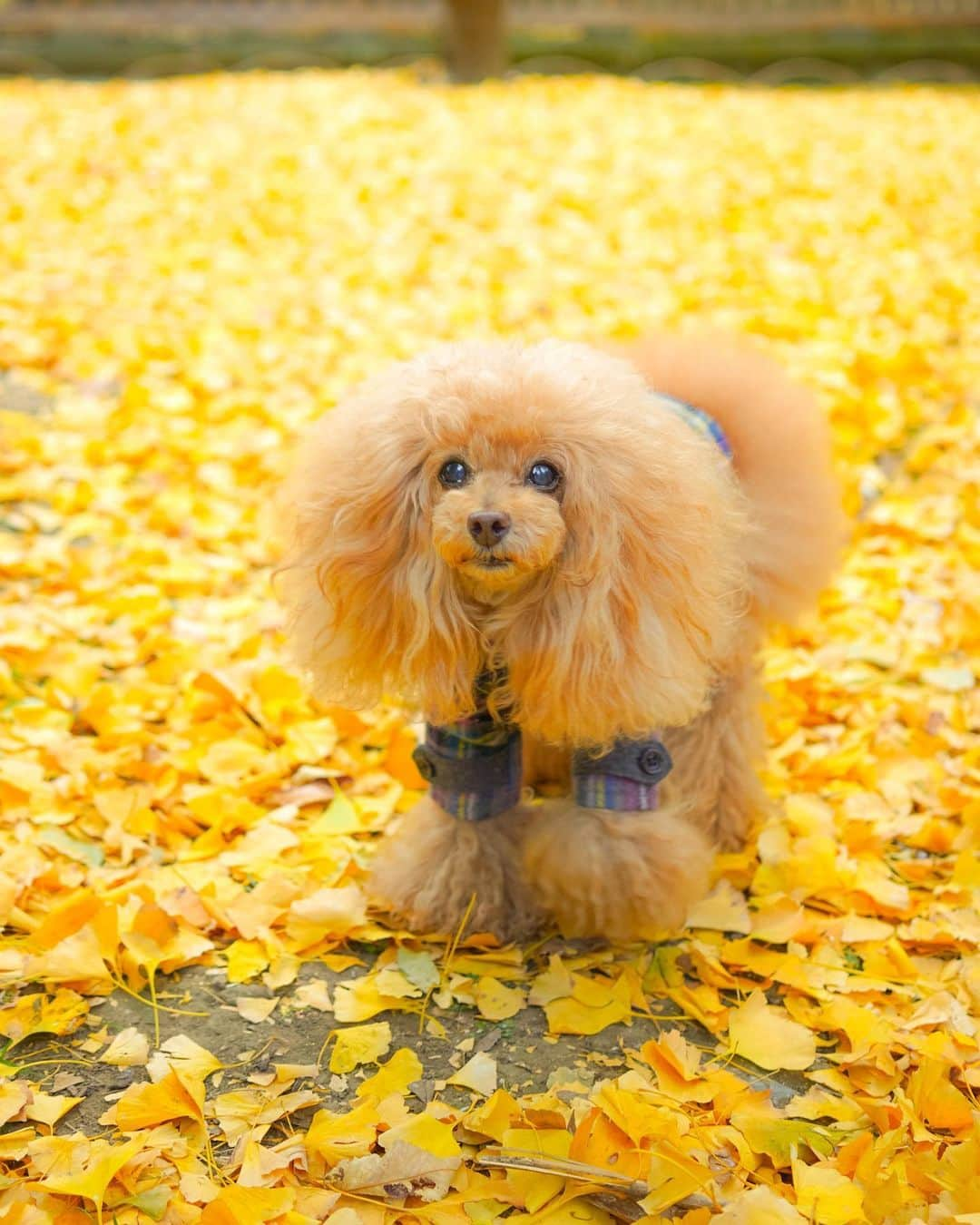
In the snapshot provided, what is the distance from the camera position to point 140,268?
541cm

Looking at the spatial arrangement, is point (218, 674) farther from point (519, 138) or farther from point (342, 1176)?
point (519, 138)

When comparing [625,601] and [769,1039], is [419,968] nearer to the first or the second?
[769,1039]

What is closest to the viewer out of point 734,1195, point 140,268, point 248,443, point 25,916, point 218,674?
point 734,1195

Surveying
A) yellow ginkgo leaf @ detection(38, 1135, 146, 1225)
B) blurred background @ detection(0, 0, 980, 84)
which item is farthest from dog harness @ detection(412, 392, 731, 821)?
blurred background @ detection(0, 0, 980, 84)

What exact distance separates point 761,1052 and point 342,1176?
681mm

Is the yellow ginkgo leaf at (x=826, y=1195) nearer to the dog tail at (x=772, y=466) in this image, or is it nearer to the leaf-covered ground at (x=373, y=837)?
the leaf-covered ground at (x=373, y=837)

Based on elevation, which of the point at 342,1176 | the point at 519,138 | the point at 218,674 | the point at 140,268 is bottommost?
the point at 342,1176

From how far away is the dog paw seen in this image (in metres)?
2.08

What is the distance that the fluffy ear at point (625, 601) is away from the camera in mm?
1834

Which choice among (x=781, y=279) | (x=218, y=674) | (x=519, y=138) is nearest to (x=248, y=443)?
(x=218, y=674)

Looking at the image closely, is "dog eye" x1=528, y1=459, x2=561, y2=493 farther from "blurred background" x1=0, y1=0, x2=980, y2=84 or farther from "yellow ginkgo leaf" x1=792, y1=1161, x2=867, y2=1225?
"blurred background" x1=0, y1=0, x2=980, y2=84

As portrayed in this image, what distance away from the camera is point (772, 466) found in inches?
97.7

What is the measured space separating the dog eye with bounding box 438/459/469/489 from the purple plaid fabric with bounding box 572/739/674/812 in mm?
541

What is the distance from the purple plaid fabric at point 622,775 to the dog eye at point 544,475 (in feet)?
1.61
